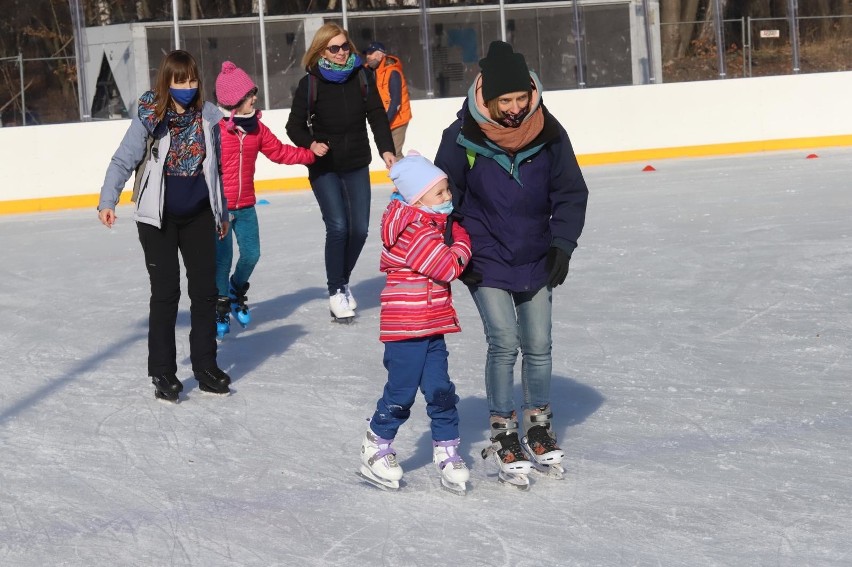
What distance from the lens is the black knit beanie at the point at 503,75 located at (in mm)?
4004

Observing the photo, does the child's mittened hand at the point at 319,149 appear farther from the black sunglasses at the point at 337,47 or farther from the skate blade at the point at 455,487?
the skate blade at the point at 455,487

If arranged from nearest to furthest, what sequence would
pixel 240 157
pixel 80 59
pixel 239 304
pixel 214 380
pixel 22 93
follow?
1. pixel 214 380
2. pixel 240 157
3. pixel 239 304
4. pixel 22 93
5. pixel 80 59

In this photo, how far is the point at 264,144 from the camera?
22.2 ft

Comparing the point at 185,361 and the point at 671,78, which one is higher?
the point at 671,78

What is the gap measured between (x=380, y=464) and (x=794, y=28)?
47.6 feet

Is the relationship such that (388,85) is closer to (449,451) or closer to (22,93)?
(22,93)

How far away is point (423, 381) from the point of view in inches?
165

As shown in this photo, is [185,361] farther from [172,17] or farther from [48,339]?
[172,17]

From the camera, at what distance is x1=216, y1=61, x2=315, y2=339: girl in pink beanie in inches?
258

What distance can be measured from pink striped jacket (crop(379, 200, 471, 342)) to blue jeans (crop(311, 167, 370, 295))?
2851 millimetres

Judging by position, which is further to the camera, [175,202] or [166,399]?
[166,399]

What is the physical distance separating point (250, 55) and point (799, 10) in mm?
7133

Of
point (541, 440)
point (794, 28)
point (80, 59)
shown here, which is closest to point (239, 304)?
point (541, 440)

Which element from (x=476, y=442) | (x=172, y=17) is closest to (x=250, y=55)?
(x=172, y=17)
